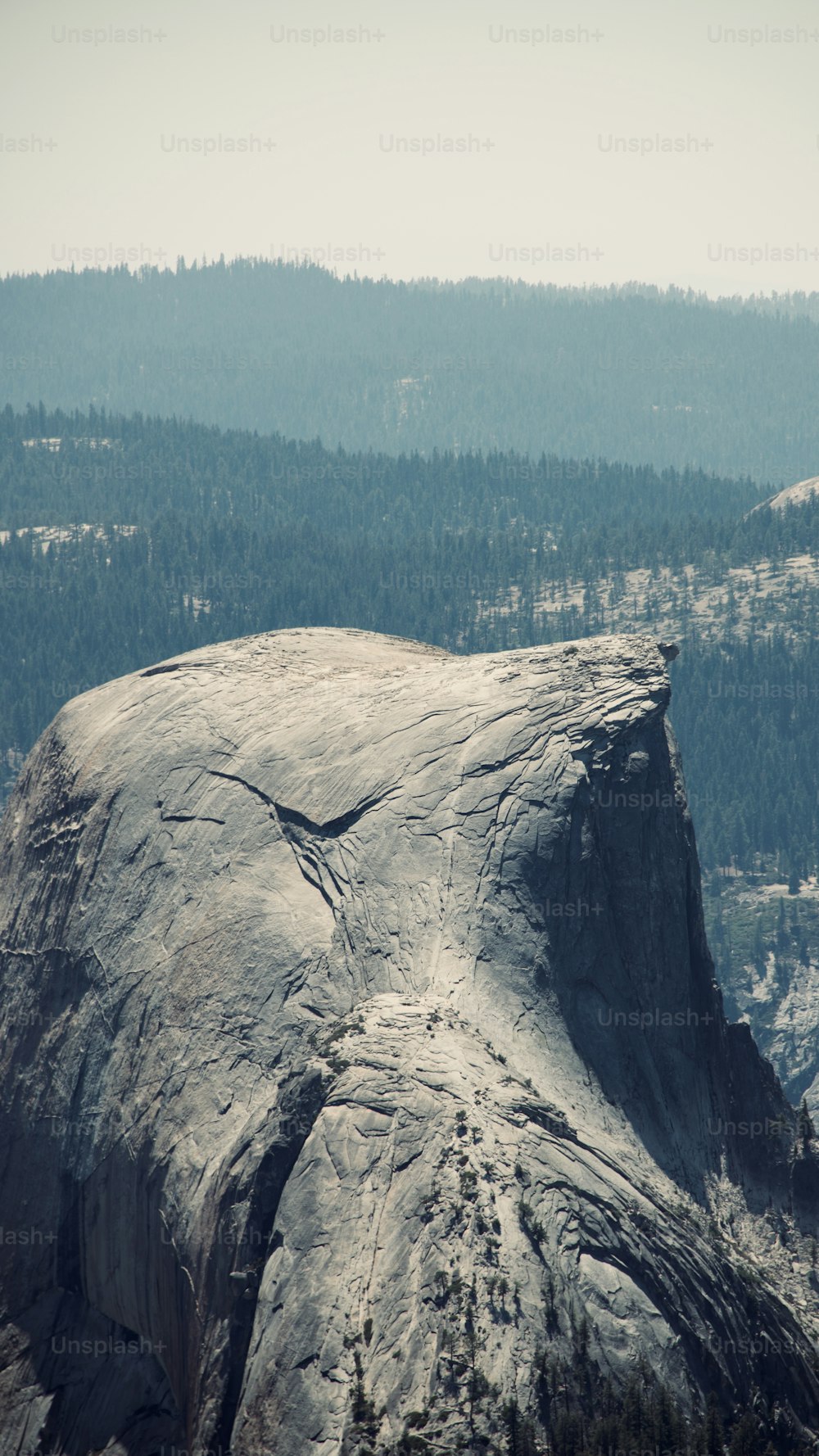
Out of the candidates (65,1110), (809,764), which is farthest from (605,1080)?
(809,764)

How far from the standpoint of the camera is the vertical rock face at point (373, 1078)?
23219 mm

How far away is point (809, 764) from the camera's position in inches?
7402

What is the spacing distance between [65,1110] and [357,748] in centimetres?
800

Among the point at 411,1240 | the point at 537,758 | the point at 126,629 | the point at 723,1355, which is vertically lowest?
the point at 723,1355

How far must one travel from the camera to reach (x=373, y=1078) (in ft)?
82.0

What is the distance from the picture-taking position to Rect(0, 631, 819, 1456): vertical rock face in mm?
23219

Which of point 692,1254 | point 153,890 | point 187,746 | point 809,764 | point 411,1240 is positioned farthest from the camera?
point 809,764

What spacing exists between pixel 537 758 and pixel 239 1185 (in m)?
8.41

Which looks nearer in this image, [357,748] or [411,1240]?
[411,1240]

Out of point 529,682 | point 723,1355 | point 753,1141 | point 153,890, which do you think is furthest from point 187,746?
point 723,1355

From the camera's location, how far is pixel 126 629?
196 meters

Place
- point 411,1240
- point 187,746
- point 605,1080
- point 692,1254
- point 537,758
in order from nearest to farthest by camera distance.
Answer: point 411,1240, point 692,1254, point 605,1080, point 537,758, point 187,746

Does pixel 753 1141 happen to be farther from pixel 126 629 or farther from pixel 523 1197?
pixel 126 629

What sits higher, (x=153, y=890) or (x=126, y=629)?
(x=126, y=629)
